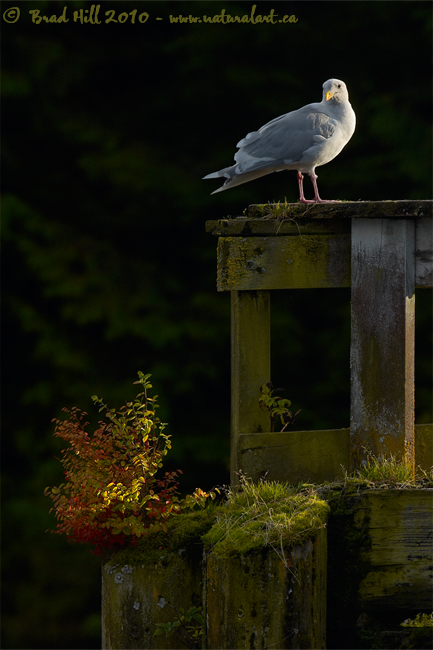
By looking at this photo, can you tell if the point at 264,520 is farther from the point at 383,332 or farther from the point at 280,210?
the point at 280,210

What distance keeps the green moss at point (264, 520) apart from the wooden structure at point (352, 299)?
199 mm

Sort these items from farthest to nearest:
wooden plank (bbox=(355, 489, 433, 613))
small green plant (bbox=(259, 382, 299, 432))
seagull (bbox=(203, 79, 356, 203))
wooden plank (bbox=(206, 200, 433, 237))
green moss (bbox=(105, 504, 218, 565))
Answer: seagull (bbox=(203, 79, 356, 203)) < small green plant (bbox=(259, 382, 299, 432)) < wooden plank (bbox=(206, 200, 433, 237)) < green moss (bbox=(105, 504, 218, 565)) < wooden plank (bbox=(355, 489, 433, 613))

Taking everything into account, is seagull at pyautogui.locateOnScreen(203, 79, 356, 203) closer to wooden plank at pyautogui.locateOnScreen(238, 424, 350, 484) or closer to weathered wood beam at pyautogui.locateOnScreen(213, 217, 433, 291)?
weathered wood beam at pyautogui.locateOnScreen(213, 217, 433, 291)

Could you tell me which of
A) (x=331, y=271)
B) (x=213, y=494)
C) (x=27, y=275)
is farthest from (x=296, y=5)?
(x=213, y=494)

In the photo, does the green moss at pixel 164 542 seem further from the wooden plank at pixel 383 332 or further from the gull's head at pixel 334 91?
the gull's head at pixel 334 91

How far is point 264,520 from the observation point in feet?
7.85

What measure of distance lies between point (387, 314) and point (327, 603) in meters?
1.00

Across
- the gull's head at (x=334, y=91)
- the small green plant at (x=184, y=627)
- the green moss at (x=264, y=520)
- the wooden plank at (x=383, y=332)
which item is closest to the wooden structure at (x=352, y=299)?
the wooden plank at (x=383, y=332)

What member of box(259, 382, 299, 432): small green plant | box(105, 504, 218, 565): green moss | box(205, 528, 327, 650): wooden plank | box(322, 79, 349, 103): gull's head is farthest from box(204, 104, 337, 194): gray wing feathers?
box(205, 528, 327, 650): wooden plank

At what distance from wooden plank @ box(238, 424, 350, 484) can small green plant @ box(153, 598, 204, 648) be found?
0.53 m

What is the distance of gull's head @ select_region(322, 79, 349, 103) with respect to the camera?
3.32 meters

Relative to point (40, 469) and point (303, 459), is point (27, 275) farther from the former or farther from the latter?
point (303, 459)

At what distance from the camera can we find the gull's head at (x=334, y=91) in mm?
3324

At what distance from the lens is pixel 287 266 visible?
2771 mm
